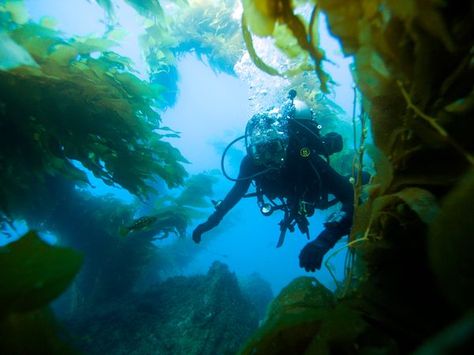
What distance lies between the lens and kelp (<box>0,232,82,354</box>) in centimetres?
94

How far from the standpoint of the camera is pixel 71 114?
363 centimetres

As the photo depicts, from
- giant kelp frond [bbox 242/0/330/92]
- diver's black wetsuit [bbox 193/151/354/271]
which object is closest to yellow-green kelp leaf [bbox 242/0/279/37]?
giant kelp frond [bbox 242/0/330/92]

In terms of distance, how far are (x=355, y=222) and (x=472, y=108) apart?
2.53ft

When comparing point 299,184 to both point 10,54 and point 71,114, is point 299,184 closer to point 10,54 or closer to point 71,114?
point 71,114

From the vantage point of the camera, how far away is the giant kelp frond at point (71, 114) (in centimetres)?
323

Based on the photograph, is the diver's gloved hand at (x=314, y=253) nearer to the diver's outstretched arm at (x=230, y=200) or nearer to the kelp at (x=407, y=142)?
the kelp at (x=407, y=142)

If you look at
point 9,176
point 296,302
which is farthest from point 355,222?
point 9,176

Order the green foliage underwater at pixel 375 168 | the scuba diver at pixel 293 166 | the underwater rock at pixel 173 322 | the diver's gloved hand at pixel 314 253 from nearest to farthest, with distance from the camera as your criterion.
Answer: the green foliage underwater at pixel 375 168 < the diver's gloved hand at pixel 314 253 < the scuba diver at pixel 293 166 < the underwater rock at pixel 173 322

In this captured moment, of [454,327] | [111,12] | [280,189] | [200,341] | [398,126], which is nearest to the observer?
[454,327]

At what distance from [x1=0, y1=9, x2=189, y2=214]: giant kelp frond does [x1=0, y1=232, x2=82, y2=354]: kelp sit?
295 centimetres

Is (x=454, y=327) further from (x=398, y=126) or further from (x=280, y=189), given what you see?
(x=280, y=189)

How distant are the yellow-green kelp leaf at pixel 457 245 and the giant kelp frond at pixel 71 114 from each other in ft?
12.4

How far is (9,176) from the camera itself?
3.80 meters

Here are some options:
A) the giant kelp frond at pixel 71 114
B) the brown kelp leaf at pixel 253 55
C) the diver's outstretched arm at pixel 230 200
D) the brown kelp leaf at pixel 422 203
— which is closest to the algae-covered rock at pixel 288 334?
the brown kelp leaf at pixel 422 203
